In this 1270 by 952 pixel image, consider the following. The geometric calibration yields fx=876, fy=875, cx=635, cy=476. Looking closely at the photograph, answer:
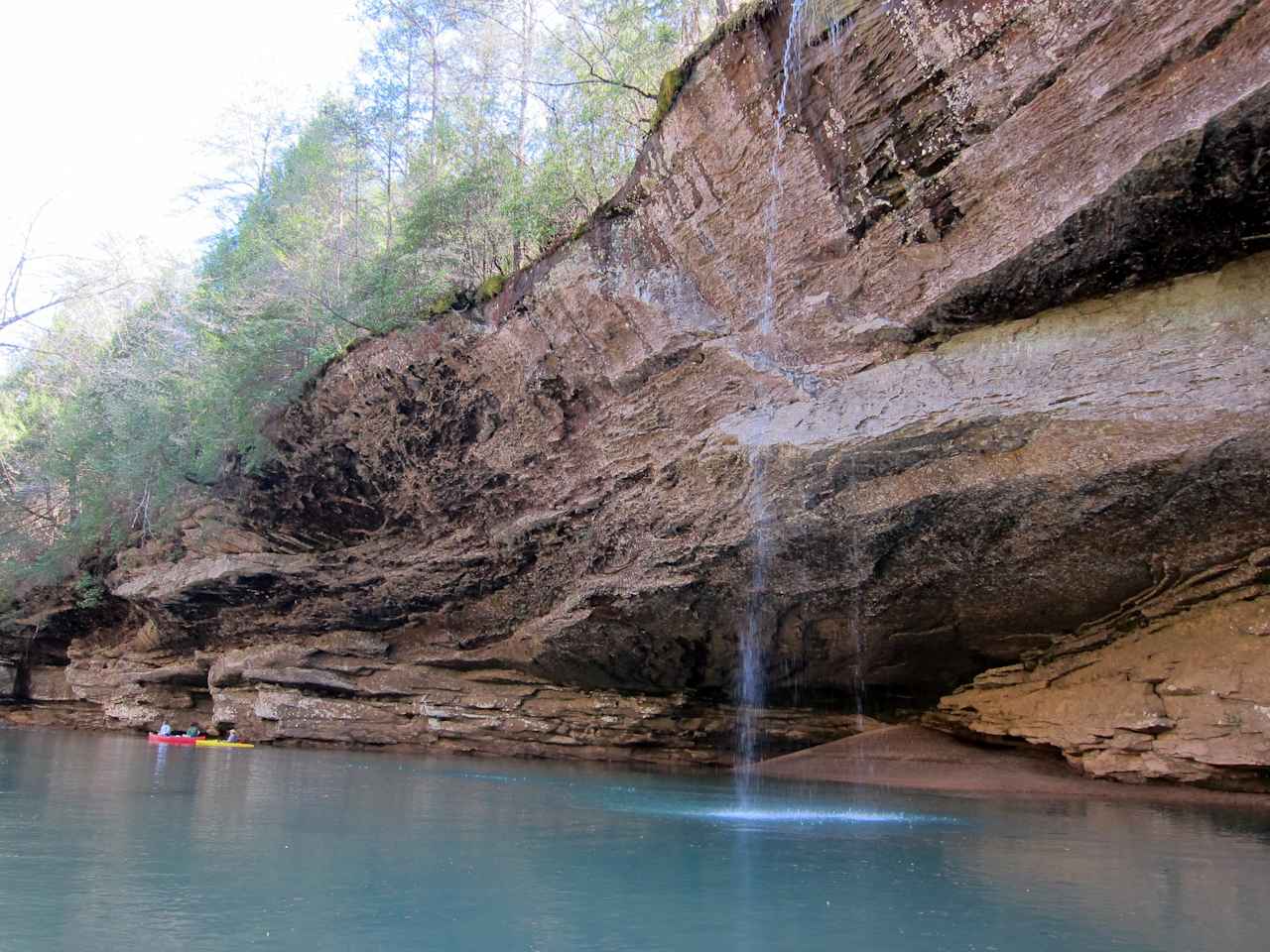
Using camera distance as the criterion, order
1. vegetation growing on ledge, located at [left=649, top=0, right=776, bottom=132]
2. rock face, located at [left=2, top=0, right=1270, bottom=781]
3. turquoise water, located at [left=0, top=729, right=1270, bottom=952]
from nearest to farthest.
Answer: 1. turquoise water, located at [left=0, top=729, right=1270, bottom=952]
2. rock face, located at [left=2, top=0, right=1270, bottom=781]
3. vegetation growing on ledge, located at [left=649, top=0, right=776, bottom=132]

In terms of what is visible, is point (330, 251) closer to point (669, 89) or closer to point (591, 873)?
point (669, 89)

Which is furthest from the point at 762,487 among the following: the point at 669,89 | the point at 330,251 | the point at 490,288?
the point at 330,251

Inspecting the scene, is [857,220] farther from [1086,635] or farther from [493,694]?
[493,694]

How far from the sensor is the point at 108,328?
25.6 meters

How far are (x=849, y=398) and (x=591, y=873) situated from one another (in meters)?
6.11

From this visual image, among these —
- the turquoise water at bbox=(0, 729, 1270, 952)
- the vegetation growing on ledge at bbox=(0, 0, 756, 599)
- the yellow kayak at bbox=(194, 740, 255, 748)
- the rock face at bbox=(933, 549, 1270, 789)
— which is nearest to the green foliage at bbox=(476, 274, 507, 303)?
the vegetation growing on ledge at bbox=(0, 0, 756, 599)

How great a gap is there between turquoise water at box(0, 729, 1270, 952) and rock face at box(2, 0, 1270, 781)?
298cm

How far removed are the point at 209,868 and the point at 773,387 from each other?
7450mm

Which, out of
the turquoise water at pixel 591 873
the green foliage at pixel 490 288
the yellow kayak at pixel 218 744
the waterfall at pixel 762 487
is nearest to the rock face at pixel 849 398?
the waterfall at pixel 762 487

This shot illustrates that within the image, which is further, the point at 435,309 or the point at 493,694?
the point at 493,694

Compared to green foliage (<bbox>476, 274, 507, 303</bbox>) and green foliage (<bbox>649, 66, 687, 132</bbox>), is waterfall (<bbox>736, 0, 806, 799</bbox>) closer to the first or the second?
green foliage (<bbox>649, 66, 687, 132</bbox>)

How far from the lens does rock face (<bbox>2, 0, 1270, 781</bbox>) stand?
740 centimetres

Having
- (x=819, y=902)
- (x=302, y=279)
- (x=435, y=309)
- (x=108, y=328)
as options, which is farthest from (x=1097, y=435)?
(x=108, y=328)

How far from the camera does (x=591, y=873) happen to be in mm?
4738
